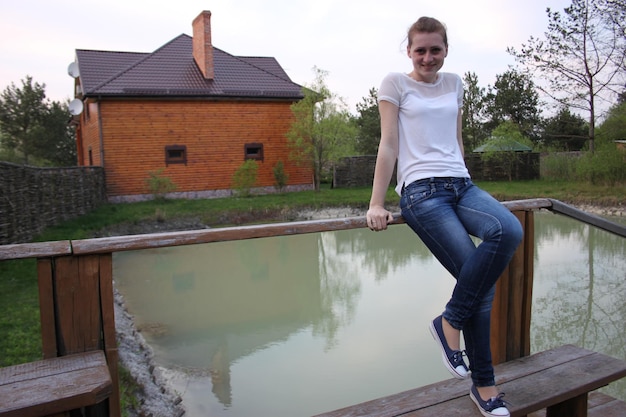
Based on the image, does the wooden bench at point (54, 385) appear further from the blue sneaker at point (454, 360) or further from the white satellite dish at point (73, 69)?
the white satellite dish at point (73, 69)

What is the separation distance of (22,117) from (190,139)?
1995 cm

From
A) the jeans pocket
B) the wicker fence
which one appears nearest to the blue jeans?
the jeans pocket

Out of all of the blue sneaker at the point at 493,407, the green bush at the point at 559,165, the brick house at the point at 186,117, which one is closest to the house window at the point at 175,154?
the brick house at the point at 186,117

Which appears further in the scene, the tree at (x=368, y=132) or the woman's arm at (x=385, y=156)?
the tree at (x=368, y=132)

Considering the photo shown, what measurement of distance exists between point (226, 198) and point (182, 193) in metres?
1.59

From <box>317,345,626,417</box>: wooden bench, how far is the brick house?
16.4 meters

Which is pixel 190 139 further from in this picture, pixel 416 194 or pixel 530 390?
pixel 530 390

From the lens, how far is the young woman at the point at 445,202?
1.65 meters

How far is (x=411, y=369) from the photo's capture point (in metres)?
4.90

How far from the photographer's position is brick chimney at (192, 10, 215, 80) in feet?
58.8

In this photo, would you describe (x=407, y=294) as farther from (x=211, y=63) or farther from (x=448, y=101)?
(x=211, y=63)

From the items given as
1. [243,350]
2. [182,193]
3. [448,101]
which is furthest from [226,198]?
[448,101]

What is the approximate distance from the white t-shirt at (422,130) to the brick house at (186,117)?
53.3ft

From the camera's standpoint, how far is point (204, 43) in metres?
18.1
